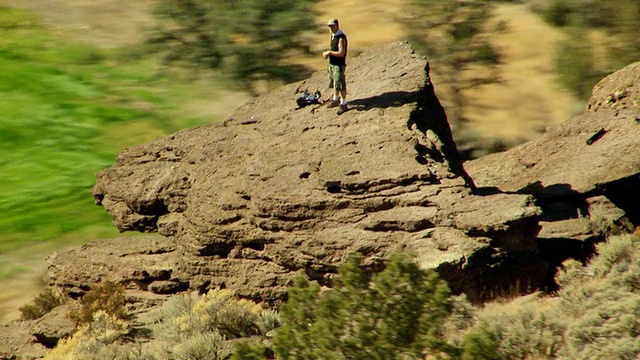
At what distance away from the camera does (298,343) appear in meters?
8.89

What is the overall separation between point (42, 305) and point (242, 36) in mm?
15128

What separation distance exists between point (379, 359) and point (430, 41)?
2120 cm

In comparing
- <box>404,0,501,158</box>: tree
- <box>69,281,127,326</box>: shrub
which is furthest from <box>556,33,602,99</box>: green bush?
<box>69,281,127,326</box>: shrub

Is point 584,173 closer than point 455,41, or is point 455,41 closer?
point 584,173

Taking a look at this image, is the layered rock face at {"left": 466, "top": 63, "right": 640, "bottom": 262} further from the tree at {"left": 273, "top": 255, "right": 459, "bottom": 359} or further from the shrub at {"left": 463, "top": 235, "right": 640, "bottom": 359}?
the tree at {"left": 273, "top": 255, "right": 459, "bottom": 359}

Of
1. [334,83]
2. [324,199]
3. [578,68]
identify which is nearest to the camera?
[324,199]

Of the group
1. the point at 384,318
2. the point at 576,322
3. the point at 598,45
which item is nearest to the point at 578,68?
the point at 598,45

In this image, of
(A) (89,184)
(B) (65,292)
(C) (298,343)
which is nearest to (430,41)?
(A) (89,184)

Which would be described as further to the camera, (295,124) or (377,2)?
(377,2)

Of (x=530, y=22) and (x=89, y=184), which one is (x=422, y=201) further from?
(x=530, y=22)

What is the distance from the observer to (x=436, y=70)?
2858 cm

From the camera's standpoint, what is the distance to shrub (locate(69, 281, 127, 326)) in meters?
13.4

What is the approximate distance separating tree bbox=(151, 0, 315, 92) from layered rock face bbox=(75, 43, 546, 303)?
12.3 meters

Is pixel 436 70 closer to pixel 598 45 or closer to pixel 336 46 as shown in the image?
pixel 598 45
